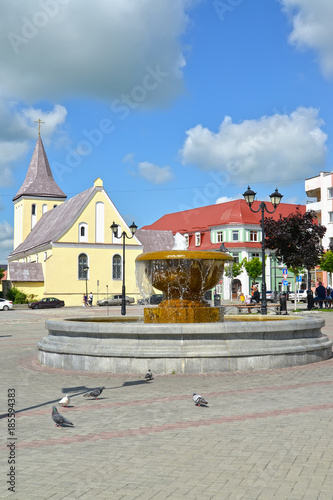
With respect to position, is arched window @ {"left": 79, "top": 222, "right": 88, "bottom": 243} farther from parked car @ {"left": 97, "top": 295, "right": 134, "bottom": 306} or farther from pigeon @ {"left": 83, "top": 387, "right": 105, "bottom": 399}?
pigeon @ {"left": 83, "top": 387, "right": 105, "bottom": 399}

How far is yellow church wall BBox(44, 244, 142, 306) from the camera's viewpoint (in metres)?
62.8

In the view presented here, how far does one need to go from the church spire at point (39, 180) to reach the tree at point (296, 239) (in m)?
53.3

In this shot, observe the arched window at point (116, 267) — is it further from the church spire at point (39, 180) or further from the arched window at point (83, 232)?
the church spire at point (39, 180)

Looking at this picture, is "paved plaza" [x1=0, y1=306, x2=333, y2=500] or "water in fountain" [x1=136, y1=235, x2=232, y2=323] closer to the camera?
"paved plaza" [x1=0, y1=306, x2=333, y2=500]

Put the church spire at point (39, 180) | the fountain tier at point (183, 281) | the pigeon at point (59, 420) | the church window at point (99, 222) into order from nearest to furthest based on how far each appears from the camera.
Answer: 1. the pigeon at point (59, 420)
2. the fountain tier at point (183, 281)
3. the church window at point (99, 222)
4. the church spire at point (39, 180)

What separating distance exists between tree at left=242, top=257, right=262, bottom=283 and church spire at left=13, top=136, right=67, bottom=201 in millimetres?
31063

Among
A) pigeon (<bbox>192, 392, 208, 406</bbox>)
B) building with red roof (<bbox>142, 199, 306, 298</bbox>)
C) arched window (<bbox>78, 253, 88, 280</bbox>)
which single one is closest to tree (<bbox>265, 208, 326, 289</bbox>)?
pigeon (<bbox>192, 392, 208, 406</bbox>)

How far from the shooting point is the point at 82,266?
213ft

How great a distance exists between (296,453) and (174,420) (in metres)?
1.88

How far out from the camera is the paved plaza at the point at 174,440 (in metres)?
4.68

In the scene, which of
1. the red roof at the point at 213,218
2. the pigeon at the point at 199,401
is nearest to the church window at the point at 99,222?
the red roof at the point at 213,218

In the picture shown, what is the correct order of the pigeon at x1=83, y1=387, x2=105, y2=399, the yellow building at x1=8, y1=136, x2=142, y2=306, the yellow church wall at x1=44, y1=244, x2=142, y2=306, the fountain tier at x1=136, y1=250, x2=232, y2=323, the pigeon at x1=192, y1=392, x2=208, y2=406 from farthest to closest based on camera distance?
the yellow building at x1=8, y1=136, x2=142, y2=306 < the yellow church wall at x1=44, y1=244, x2=142, y2=306 < the fountain tier at x1=136, y1=250, x2=232, y2=323 < the pigeon at x1=83, y1=387, x2=105, y2=399 < the pigeon at x1=192, y1=392, x2=208, y2=406

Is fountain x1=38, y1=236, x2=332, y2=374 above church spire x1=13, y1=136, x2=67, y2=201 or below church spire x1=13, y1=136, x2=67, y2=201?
below

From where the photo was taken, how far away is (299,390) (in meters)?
8.88
